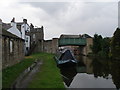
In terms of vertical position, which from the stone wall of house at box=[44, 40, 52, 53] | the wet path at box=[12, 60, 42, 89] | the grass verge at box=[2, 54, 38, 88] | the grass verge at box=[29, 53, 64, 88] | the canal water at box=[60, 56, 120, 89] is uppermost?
the stone wall of house at box=[44, 40, 52, 53]

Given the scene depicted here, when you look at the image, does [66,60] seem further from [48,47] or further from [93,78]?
[48,47]

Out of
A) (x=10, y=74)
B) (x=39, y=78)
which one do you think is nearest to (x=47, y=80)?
(x=39, y=78)

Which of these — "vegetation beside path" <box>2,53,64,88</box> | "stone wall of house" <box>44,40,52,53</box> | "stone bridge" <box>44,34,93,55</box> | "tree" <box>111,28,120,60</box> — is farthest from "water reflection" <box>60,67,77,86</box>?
"stone wall of house" <box>44,40,52,53</box>

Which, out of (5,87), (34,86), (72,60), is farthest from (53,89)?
(72,60)

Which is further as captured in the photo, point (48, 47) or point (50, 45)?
point (48, 47)

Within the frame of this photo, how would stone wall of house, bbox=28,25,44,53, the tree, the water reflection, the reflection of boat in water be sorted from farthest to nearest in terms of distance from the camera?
stone wall of house, bbox=28,25,44,53
the tree
the reflection of boat in water
the water reflection

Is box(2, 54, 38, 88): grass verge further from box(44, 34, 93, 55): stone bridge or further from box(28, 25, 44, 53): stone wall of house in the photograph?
box(44, 34, 93, 55): stone bridge

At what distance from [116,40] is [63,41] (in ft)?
78.3

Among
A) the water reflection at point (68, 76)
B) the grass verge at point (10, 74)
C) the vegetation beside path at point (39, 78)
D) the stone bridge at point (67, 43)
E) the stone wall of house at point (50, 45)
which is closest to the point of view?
the grass verge at point (10, 74)

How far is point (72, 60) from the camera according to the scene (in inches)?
1147

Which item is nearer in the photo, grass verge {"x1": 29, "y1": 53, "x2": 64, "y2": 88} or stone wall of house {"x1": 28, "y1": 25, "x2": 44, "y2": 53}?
grass verge {"x1": 29, "y1": 53, "x2": 64, "y2": 88}

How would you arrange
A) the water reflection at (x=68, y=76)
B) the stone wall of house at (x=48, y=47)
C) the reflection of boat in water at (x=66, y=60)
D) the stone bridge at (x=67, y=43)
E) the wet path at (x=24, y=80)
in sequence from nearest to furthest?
the wet path at (x=24, y=80) < the water reflection at (x=68, y=76) < the reflection of boat in water at (x=66, y=60) < the stone bridge at (x=67, y=43) < the stone wall of house at (x=48, y=47)

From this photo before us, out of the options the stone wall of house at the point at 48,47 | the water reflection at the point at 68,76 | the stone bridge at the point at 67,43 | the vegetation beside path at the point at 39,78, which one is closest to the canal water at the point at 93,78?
the water reflection at the point at 68,76

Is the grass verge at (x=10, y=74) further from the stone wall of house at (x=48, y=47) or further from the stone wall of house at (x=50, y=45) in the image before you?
the stone wall of house at (x=48, y=47)
